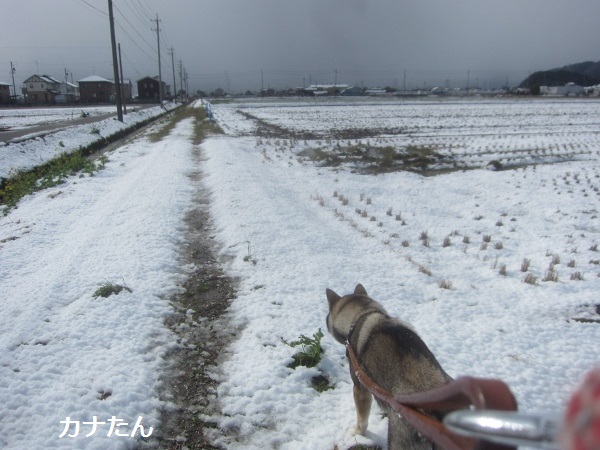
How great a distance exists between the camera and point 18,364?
3.96m

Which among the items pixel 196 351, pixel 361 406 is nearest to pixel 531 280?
pixel 361 406

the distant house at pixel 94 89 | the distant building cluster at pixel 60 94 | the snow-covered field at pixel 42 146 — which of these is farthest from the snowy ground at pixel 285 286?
the distant house at pixel 94 89

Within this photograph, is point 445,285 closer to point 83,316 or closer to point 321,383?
point 321,383

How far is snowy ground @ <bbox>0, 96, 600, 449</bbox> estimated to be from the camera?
360 centimetres

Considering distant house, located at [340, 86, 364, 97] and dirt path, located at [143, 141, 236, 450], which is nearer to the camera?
dirt path, located at [143, 141, 236, 450]

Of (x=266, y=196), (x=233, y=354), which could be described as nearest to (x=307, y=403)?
(x=233, y=354)

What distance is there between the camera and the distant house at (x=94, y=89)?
311 feet

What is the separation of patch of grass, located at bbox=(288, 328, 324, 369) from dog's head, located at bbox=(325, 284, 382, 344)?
1.47 ft

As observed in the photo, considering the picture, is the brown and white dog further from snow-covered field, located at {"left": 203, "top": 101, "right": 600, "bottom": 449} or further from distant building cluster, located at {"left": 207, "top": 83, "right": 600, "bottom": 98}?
distant building cluster, located at {"left": 207, "top": 83, "right": 600, "bottom": 98}

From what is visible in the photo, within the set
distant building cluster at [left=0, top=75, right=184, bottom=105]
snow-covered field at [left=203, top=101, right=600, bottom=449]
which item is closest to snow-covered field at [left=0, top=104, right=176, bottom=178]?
snow-covered field at [left=203, top=101, right=600, bottom=449]

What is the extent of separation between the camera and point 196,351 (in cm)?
444

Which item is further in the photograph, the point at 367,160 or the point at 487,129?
the point at 487,129

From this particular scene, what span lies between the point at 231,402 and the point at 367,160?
1471 cm

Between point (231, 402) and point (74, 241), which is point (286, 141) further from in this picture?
point (231, 402)
